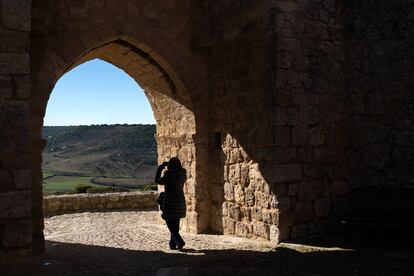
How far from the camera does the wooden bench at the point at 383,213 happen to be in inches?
203

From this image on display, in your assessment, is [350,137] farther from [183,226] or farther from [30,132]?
[30,132]

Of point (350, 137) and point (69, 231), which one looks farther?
point (69, 231)

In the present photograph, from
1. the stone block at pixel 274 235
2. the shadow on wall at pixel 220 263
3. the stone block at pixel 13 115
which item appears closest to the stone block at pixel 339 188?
the stone block at pixel 274 235

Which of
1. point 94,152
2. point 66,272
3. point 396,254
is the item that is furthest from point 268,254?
point 94,152

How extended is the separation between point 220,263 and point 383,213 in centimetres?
205

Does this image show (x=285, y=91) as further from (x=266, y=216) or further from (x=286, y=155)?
(x=266, y=216)

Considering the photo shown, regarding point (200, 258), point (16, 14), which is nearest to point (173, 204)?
point (200, 258)

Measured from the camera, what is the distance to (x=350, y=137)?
20.8ft

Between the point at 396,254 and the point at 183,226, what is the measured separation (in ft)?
12.2

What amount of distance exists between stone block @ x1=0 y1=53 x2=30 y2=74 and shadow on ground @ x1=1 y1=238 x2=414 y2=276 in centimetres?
186

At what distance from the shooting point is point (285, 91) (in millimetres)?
5879

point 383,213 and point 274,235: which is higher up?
point 383,213

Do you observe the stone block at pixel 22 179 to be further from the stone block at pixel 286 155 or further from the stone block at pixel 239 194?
the stone block at pixel 239 194

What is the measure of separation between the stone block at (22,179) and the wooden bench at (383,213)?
3.74 metres
